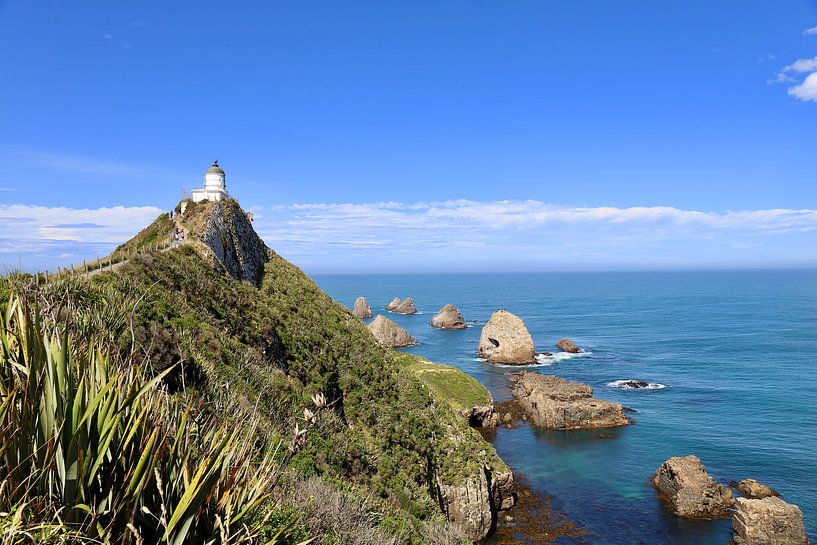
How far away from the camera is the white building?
147 ft

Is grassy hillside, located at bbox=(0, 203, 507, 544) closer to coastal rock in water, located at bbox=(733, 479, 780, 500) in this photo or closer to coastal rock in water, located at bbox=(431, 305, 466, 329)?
coastal rock in water, located at bbox=(733, 479, 780, 500)

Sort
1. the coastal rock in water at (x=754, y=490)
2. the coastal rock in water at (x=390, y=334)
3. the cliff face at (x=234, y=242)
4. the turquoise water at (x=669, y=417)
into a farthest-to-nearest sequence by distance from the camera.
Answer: the coastal rock in water at (x=390, y=334), the cliff face at (x=234, y=242), the turquoise water at (x=669, y=417), the coastal rock in water at (x=754, y=490)

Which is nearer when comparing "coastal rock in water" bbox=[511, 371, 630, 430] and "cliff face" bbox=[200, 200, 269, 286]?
"cliff face" bbox=[200, 200, 269, 286]

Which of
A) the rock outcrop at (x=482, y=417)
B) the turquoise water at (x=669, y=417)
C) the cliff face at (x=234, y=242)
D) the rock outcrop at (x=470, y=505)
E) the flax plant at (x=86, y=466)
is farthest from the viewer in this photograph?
the rock outcrop at (x=482, y=417)

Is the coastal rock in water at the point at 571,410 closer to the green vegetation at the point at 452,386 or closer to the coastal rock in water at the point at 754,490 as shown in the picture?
the green vegetation at the point at 452,386

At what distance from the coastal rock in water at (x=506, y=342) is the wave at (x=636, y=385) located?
16.2 meters

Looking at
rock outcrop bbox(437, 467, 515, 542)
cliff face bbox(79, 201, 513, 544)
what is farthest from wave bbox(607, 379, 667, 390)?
rock outcrop bbox(437, 467, 515, 542)

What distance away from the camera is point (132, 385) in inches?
243

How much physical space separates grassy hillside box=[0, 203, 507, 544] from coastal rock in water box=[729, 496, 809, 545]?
15.1 meters

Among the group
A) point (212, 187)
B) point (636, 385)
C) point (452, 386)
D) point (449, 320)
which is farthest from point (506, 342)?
point (212, 187)

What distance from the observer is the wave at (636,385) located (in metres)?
62.8

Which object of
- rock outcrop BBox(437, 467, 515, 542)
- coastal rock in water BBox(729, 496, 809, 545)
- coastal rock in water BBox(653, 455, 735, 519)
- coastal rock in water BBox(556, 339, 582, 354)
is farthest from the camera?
coastal rock in water BBox(556, 339, 582, 354)

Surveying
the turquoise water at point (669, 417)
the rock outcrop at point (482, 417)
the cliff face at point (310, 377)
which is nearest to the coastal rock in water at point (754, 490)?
the turquoise water at point (669, 417)

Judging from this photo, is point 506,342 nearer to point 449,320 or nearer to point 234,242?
point 449,320
